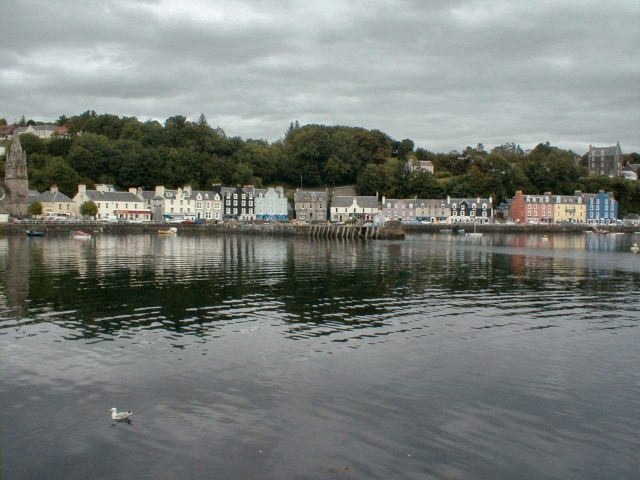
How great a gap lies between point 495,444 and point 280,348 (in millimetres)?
8357

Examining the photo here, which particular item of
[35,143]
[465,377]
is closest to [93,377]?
[465,377]

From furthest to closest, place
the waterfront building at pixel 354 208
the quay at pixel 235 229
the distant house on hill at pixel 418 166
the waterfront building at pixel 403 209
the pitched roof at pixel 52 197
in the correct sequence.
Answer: the distant house on hill at pixel 418 166 → the waterfront building at pixel 403 209 → the waterfront building at pixel 354 208 → the pitched roof at pixel 52 197 → the quay at pixel 235 229

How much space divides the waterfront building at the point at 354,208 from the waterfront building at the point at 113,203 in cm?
3920

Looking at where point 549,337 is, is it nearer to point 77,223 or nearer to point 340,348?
point 340,348

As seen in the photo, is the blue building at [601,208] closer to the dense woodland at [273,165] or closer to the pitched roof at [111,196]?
the dense woodland at [273,165]

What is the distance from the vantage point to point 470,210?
134m

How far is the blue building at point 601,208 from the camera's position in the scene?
140 metres

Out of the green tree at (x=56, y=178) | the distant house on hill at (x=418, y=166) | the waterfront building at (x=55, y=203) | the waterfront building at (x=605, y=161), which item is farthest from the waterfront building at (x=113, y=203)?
the waterfront building at (x=605, y=161)

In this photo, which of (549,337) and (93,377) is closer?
(93,377)

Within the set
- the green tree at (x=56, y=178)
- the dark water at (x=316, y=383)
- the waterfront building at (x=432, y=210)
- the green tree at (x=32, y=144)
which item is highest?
the green tree at (x=32, y=144)

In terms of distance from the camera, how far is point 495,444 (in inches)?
459

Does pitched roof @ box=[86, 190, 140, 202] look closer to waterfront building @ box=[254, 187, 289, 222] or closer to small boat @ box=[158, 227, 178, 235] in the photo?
small boat @ box=[158, 227, 178, 235]

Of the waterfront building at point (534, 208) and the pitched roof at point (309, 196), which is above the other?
the pitched roof at point (309, 196)

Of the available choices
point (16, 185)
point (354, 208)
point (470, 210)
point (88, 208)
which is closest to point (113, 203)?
point (88, 208)
